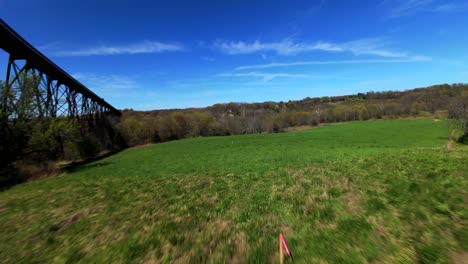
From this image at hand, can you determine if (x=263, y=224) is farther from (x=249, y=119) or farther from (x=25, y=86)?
(x=249, y=119)

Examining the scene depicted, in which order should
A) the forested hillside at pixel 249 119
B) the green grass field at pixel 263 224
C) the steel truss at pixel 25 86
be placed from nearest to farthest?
the green grass field at pixel 263 224
the steel truss at pixel 25 86
the forested hillside at pixel 249 119

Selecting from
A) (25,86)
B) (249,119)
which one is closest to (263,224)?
(25,86)

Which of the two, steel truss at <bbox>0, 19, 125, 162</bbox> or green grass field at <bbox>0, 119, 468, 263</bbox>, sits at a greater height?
steel truss at <bbox>0, 19, 125, 162</bbox>

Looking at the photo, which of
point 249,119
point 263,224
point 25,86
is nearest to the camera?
point 263,224

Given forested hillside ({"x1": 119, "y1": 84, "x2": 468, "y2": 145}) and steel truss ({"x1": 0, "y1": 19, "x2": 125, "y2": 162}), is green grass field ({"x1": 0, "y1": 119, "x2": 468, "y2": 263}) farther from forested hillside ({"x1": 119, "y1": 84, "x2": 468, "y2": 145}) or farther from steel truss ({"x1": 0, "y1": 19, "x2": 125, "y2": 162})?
forested hillside ({"x1": 119, "y1": 84, "x2": 468, "y2": 145})

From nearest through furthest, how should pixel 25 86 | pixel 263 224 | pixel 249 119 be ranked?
pixel 263 224 → pixel 25 86 → pixel 249 119

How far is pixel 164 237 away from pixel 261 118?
81.7 meters

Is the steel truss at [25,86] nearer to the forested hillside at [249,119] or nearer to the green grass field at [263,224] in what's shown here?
the green grass field at [263,224]

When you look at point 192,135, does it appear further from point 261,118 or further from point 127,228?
point 127,228

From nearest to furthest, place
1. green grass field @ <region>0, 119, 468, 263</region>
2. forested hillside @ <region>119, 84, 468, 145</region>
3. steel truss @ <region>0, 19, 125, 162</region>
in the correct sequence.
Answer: green grass field @ <region>0, 119, 468, 263</region> → steel truss @ <region>0, 19, 125, 162</region> → forested hillside @ <region>119, 84, 468, 145</region>

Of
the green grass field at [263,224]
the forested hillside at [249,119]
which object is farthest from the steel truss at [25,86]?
the forested hillside at [249,119]

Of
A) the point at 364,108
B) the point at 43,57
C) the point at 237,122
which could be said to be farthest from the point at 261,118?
the point at 43,57

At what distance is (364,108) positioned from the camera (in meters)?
104

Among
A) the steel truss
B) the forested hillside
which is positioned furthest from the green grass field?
the forested hillside
